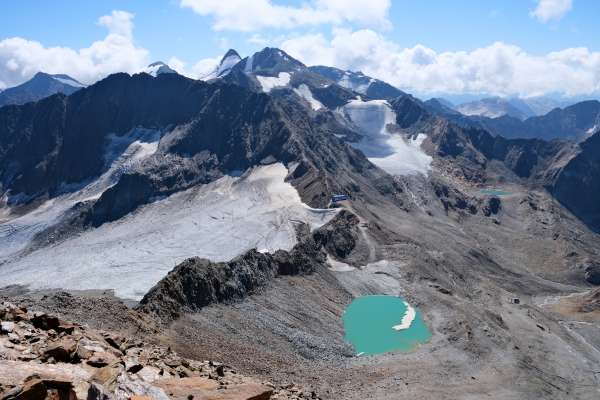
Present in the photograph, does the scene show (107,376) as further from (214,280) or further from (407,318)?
(407,318)

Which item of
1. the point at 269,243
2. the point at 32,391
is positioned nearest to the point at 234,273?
the point at 269,243

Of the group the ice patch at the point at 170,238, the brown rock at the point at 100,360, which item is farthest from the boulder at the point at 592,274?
the brown rock at the point at 100,360

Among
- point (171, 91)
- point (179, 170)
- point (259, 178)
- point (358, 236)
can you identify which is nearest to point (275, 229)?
point (358, 236)

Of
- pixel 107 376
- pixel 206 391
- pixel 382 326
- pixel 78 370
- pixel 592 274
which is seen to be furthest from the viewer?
pixel 592 274

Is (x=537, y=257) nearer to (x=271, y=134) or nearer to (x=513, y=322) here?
(x=513, y=322)

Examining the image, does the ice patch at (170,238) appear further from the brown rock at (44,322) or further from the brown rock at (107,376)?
the brown rock at (107,376)

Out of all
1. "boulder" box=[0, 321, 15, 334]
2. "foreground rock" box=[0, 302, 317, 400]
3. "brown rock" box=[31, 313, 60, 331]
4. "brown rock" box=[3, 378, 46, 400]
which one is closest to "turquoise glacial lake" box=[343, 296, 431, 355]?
"foreground rock" box=[0, 302, 317, 400]

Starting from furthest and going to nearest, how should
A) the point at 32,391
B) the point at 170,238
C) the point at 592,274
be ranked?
1. the point at 592,274
2. the point at 170,238
3. the point at 32,391
